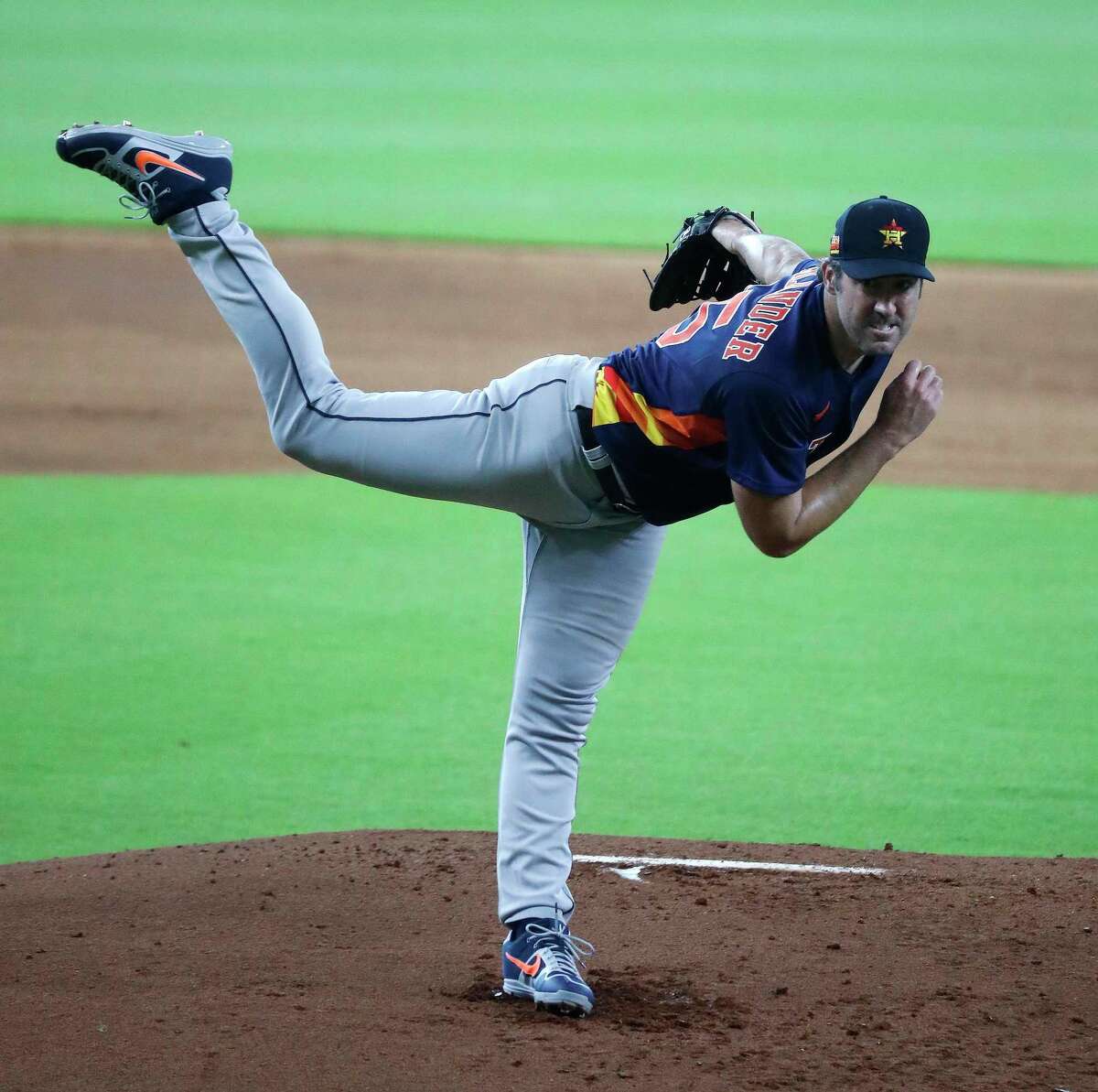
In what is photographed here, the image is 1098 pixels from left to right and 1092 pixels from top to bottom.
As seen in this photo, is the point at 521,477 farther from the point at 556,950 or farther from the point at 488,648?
the point at 488,648

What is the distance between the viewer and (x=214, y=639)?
Result: 19.4 feet

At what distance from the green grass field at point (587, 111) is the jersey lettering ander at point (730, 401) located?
8.94 metres

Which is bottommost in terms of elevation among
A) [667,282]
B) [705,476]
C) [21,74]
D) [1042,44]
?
[705,476]

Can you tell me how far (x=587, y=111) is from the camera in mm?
17203

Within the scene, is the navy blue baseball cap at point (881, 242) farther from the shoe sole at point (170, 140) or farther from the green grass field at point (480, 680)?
the green grass field at point (480, 680)

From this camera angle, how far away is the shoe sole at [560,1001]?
3.04 metres

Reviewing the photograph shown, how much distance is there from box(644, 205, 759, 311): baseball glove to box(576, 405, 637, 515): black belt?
1.78 feet

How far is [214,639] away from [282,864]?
2.03m

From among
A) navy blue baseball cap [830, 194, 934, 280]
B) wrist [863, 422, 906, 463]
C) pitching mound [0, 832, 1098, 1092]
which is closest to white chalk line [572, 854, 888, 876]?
pitching mound [0, 832, 1098, 1092]

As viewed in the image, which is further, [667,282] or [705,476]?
[667,282]

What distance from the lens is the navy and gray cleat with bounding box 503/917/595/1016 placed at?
3045 millimetres

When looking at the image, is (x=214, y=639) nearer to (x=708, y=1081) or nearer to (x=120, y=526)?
(x=120, y=526)

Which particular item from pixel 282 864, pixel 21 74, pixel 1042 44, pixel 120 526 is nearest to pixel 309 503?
pixel 120 526

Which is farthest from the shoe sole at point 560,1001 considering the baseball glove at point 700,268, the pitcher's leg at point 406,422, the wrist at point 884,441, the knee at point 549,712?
the baseball glove at point 700,268
